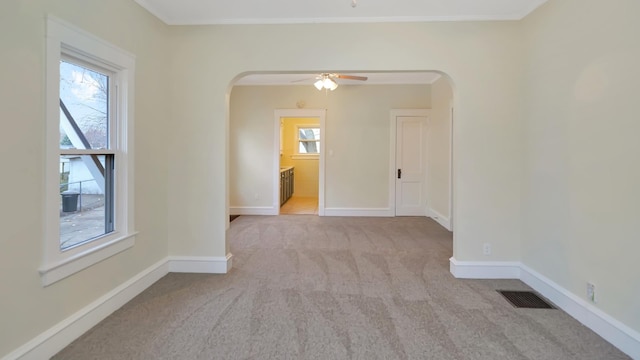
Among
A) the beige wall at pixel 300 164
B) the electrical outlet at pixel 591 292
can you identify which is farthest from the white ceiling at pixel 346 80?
the electrical outlet at pixel 591 292

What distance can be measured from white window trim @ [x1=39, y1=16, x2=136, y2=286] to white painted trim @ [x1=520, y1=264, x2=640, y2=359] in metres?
3.55

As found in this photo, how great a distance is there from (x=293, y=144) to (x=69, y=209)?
26.2 ft

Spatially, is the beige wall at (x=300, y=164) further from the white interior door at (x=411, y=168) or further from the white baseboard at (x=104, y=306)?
the white baseboard at (x=104, y=306)

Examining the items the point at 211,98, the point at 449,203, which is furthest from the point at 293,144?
the point at 211,98

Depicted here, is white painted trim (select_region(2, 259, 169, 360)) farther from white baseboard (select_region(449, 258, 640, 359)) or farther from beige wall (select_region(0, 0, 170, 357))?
white baseboard (select_region(449, 258, 640, 359))

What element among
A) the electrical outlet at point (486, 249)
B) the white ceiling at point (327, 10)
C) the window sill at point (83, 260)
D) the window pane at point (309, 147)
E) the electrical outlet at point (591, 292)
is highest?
the white ceiling at point (327, 10)

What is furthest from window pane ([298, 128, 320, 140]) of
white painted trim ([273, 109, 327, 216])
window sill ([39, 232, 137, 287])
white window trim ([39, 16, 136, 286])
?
window sill ([39, 232, 137, 287])

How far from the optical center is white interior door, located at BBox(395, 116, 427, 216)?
6.79 m

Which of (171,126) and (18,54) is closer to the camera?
(18,54)

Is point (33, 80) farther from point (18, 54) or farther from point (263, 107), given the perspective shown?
point (263, 107)

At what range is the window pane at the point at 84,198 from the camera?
2.26 meters

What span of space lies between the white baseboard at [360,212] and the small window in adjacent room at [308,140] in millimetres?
3663

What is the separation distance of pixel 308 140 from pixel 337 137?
11.6 ft

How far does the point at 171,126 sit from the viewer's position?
3.45 metres
